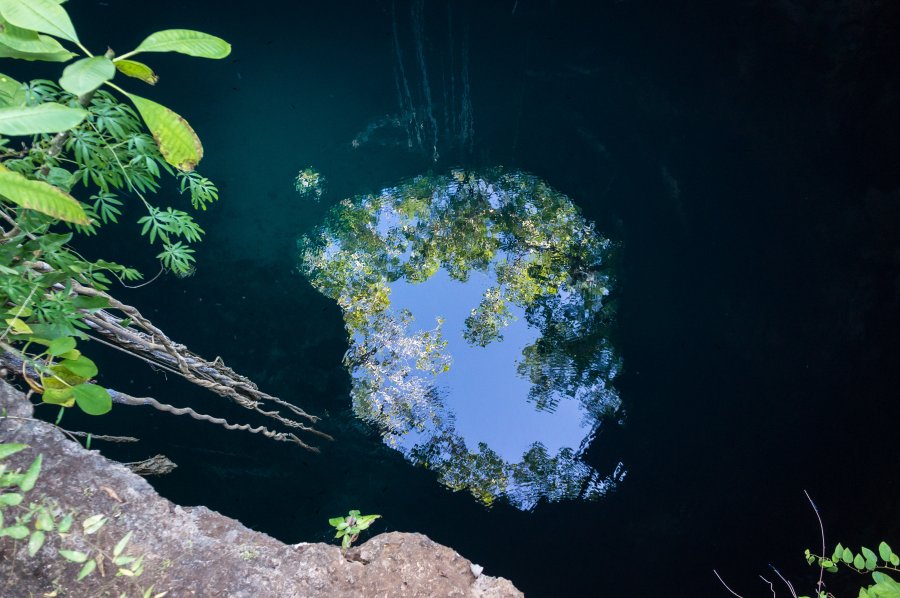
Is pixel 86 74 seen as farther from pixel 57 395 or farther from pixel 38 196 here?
pixel 57 395

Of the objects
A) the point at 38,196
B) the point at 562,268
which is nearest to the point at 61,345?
the point at 38,196

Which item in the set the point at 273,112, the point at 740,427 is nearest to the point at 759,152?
the point at 740,427

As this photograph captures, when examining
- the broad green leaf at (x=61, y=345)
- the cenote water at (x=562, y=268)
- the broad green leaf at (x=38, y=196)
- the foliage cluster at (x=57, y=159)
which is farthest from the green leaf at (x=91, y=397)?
the cenote water at (x=562, y=268)

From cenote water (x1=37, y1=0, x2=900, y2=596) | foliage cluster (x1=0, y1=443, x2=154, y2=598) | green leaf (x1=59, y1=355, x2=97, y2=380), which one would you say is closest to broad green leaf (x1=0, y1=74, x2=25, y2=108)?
green leaf (x1=59, y1=355, x2=97, y2=380)

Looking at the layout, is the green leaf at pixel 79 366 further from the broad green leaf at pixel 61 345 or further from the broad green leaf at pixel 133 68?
the broad green leaf at pixel 133 68

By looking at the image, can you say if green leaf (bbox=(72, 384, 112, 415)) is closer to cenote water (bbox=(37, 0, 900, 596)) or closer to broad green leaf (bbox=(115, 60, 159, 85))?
broad green leaf (bbox=(115, 60, 159, 85))

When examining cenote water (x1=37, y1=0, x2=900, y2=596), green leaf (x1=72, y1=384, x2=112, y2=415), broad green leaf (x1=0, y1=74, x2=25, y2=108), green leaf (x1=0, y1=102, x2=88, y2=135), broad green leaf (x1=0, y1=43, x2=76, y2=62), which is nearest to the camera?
green leaf (x1=0, y1=102, x2=88, y2=135)

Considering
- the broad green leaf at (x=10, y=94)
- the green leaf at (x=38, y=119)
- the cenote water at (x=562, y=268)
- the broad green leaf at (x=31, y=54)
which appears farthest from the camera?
the cenote water at (x=562, y=268)
